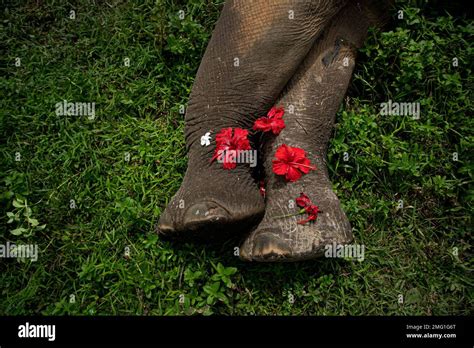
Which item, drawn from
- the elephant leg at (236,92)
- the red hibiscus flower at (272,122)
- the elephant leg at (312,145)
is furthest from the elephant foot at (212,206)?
the red hibiscus flower at (272,122)

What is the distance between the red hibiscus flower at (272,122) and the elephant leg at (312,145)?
58 millimetres

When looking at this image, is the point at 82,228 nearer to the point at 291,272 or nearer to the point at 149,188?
the point at 149,188

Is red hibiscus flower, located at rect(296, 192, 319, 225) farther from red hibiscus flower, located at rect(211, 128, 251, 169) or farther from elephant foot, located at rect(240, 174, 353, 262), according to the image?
red hibiscus flower, located at rect(211, 128, 251, 169)

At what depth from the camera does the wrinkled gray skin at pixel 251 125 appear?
7.60 ft

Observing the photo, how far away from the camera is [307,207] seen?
95.8 inches

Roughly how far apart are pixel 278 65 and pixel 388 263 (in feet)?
3.93

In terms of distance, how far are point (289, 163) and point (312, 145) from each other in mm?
210

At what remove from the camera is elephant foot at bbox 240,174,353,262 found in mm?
2346

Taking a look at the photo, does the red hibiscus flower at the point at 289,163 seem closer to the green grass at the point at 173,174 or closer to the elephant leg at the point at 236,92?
the elephant leg at the point at 236,92

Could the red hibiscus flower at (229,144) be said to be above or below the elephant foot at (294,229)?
above

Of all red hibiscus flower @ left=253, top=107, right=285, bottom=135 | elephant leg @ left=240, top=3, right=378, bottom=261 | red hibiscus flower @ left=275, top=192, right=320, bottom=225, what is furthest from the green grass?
red hibiscus flower @ left=253, top=107, right=285, bottom=135

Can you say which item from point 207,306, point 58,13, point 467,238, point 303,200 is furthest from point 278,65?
point 58,13

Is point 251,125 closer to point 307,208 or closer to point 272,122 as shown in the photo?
point 272,122

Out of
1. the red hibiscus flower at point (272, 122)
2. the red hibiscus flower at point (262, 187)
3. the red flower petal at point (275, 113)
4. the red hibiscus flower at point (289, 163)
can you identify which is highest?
the red flower petal at point (275, 113)
